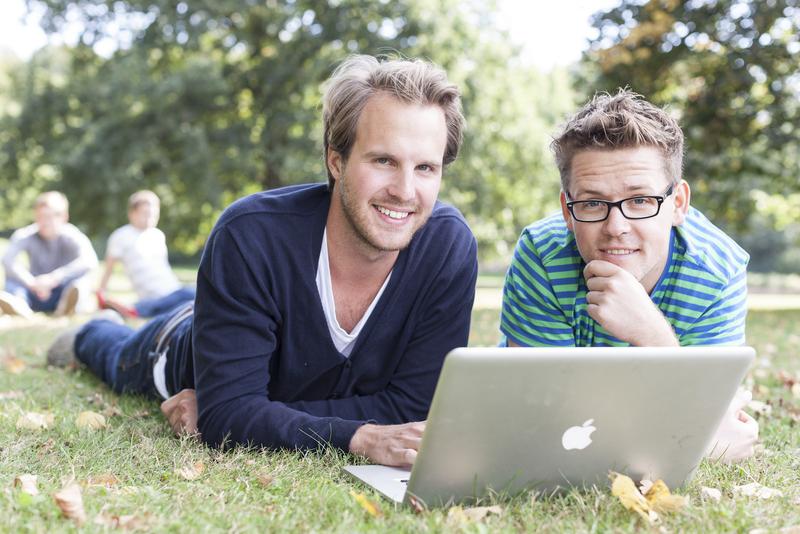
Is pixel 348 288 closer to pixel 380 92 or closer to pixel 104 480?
→ pixel 380 92

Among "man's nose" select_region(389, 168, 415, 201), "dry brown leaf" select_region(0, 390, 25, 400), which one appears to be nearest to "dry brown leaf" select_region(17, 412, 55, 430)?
"dry brown leaf" select_region(0, 390, 25, 400)

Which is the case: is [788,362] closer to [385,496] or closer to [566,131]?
[566,131]

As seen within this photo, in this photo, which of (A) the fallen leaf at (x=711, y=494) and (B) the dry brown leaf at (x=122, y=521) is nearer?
(B) the dry brown leaf at (x=122, y=521)

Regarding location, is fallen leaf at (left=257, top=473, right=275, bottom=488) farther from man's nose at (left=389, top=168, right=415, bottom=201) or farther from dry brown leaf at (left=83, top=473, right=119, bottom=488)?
man's nose at (left=389, top=168, right=415, bottom=201)

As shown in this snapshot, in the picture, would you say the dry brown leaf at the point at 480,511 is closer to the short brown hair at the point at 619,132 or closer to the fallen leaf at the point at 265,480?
the fallen leaf at the point at 265,480

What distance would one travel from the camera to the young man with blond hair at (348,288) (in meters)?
2.87

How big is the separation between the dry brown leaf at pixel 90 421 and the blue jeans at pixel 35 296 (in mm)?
6952

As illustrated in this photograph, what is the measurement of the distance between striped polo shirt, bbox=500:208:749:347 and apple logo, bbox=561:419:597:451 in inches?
37.9

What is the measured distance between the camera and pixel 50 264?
10156mm

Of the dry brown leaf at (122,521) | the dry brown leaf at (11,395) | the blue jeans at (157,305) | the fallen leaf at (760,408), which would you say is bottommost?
the blue jeans at (157,305)

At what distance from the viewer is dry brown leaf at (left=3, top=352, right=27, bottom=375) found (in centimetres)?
512

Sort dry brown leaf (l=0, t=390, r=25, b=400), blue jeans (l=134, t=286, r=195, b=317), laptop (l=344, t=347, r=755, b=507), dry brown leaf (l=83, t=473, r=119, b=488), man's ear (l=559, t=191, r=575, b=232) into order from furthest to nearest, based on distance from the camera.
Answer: blue jeans (l=134, t=286, r=195, b=317), dry brown leaf (l=0, t=390, r=25, b=400), man's ear (l=559, t=191, r=575, b=232), dry brown leaf (l=83, t=473, r=119, b=488), laptop (l=344, t=347, r=755, b=507)

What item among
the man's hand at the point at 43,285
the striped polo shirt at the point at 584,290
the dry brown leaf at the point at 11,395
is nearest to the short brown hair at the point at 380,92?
the striped polo shirt at the point at 584,290

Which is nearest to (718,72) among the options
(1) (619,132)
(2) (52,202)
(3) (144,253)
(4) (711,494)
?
(3) (144,253)
